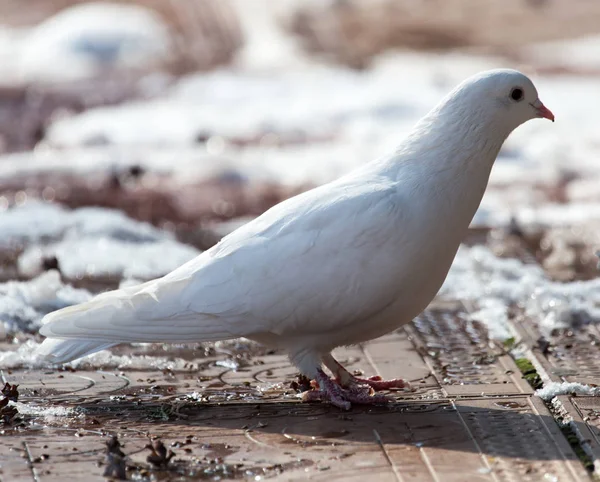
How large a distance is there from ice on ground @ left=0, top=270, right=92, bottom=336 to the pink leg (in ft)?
5.52

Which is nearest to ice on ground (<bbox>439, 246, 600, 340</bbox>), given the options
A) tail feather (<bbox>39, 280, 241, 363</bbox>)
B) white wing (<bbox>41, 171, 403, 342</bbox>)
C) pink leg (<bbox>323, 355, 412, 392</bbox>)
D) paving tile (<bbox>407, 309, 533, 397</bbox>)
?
paving tile (<bbox>407, 309, 533, 397</bbox>)

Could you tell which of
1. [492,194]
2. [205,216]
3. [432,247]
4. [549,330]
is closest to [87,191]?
[205,216]

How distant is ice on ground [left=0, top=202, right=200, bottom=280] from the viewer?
6969 mm

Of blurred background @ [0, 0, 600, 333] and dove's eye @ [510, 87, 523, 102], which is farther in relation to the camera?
blurred background @ [0, 0, 600, 333]

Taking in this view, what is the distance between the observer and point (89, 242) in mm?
7457

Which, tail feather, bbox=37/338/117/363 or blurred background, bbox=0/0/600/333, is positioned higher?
blurred background, bbox=0/0/600/333

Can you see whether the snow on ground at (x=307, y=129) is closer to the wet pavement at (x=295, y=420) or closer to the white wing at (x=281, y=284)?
the wet pavement at (x=295, y=420)

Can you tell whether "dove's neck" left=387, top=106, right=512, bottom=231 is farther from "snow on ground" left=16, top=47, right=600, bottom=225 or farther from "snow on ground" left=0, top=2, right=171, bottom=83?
"snow on ground" left=0, top=2, right=171, bottom=83

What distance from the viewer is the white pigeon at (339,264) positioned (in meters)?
4.50

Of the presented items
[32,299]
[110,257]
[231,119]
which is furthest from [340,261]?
[231,119]

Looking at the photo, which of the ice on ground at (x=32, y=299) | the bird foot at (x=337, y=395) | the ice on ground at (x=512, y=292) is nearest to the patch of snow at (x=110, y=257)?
the ice on ground at (x=32, y=299)

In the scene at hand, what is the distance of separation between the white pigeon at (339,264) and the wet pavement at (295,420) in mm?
245

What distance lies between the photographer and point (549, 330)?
5852 mm

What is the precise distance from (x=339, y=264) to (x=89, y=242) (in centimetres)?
332
